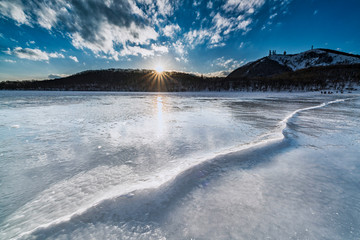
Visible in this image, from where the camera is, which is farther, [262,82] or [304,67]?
[304,67]

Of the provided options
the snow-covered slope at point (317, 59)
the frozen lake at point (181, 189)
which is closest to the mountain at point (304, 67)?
the snow-covered slope at point (317, 59)

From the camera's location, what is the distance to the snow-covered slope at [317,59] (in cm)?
15988

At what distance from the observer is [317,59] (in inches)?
6895

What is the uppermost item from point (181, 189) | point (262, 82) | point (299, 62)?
point (299, 62)

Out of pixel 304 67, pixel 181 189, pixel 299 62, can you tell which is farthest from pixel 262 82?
pixel 299 62

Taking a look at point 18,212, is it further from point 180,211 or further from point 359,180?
point 359,180

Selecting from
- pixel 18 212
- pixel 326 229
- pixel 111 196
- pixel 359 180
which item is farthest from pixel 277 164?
pixel 18 212

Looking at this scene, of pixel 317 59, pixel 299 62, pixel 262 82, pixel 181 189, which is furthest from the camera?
pixel 299 62

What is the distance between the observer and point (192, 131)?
17.1 ft

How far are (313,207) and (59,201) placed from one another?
3198mm

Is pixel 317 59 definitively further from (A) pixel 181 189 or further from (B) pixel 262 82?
(A) pixel 181 189

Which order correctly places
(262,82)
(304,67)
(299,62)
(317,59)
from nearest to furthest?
(262,82), (317,59), (304,67), (299,62)

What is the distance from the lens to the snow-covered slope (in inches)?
6294

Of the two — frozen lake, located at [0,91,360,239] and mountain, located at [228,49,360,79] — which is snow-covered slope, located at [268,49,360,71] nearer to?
mountain, located at [228,49,360,79]
